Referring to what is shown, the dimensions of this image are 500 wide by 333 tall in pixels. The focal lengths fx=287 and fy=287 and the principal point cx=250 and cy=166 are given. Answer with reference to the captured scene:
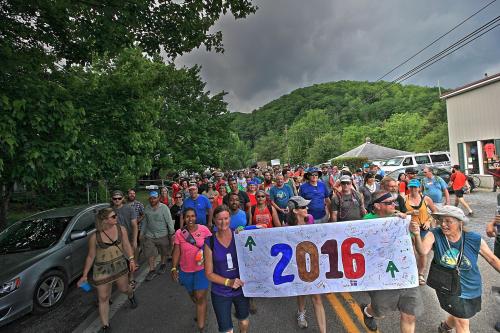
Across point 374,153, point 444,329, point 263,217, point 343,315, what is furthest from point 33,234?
point 374,153

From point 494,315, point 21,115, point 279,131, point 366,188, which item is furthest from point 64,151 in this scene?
point 279,131

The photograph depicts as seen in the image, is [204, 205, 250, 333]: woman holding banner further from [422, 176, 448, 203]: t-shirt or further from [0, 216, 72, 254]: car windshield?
[422, 176, 448, 203]: t-shirt

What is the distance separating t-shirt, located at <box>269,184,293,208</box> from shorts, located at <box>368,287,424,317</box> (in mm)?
3250

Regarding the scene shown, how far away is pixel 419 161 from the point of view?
702 inches

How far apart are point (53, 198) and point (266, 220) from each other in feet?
51.4

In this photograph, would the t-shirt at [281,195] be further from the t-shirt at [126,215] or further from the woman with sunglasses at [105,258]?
the woman with sunglasses at [105,258]

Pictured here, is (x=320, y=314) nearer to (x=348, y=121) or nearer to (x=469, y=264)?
(x=469, y=264)

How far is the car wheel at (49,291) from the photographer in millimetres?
4626

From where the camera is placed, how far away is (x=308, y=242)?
11.3ft

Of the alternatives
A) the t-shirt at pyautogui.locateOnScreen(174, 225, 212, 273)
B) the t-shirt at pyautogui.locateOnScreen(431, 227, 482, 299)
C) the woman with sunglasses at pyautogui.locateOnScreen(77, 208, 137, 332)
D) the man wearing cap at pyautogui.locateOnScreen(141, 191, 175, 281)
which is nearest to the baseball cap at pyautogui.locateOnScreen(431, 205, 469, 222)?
the t-shirt at pyautogui.locateOnScreen(431, 227, 482, 299)

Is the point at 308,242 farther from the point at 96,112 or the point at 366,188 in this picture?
the point at 96,112

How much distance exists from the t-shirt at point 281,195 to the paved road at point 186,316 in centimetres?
228

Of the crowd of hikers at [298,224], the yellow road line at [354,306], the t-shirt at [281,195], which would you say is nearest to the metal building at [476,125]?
the crowd of hikers at [298,224]

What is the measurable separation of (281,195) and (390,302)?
3.56 m
